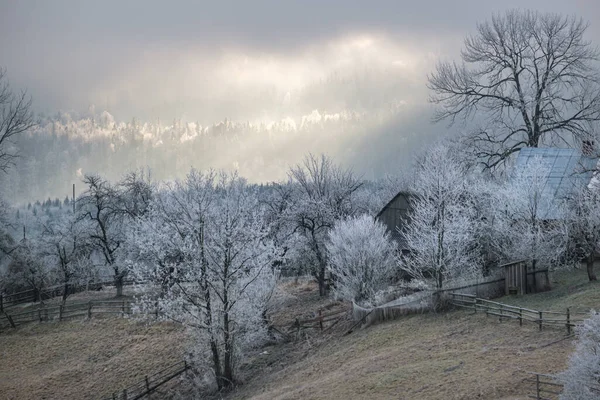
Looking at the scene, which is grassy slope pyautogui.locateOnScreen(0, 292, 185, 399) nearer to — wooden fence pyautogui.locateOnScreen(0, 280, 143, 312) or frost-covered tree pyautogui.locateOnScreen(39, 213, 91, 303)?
frost-covered tree pyautogui.locateOnScreen(39, 213, 91, 303)

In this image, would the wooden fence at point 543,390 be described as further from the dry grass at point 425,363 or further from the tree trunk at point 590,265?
the tree trunk at point 590,265

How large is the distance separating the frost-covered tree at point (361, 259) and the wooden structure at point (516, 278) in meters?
7.85

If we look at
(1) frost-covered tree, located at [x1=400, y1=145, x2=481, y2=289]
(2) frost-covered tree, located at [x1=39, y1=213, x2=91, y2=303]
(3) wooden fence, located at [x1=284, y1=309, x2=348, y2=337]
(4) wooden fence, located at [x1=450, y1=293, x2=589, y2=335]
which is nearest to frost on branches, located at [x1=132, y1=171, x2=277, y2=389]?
(3) wooden fence, located at [x1=284, y1=309, x2=348, y2=337]

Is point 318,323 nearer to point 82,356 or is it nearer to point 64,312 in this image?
point 82,356

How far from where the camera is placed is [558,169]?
116 feet

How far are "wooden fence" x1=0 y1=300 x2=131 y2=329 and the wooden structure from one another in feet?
87.9

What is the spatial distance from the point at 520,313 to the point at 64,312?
110 ft

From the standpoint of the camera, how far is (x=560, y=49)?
128 ft

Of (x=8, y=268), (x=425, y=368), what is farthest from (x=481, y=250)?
(x=8, y=268)

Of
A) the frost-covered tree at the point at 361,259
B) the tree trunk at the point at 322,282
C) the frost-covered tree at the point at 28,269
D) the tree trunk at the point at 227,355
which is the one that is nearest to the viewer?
the tree trunk at the point at 227,355

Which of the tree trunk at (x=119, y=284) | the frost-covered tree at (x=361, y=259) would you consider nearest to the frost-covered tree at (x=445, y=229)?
the frost-covered tree at (x=361, y=259)

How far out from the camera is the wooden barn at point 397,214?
39384mm

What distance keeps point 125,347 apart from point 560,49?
37.5 m

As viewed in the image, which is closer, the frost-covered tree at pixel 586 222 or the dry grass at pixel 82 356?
the frost-covered tree at pixel 586 222
